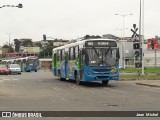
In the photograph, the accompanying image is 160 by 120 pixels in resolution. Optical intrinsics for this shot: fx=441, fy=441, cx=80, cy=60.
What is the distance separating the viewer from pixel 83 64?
94.7ft

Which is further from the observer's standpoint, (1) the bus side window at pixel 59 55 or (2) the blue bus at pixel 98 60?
(1) the bus side window at pixel 59 55

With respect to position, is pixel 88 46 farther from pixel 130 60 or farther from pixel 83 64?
pixel 130 60

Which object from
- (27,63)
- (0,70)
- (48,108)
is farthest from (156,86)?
(27,63)

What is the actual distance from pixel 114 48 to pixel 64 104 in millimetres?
12268

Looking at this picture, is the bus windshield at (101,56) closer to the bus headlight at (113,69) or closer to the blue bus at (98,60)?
the blue bus at (98,60)

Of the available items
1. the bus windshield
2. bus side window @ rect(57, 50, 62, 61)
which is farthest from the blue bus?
bus side window @ rect(57, 50, 62, 61)

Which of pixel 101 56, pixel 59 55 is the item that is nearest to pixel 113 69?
pixel 101 56

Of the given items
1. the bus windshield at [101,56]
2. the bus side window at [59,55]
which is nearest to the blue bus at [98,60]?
the bus windshield at [101,56]

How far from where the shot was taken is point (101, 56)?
28578 millimetres

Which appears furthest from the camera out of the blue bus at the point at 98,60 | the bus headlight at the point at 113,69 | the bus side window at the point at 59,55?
the bus side window at the point at 59,55

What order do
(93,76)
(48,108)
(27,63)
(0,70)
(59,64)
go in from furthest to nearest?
(27,63), (0,70), (59,64), (93,76), (48,108)

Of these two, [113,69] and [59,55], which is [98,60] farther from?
[59,55]

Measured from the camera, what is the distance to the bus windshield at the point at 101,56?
2855 centimetres

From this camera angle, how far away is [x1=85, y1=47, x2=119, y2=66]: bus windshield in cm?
2855
